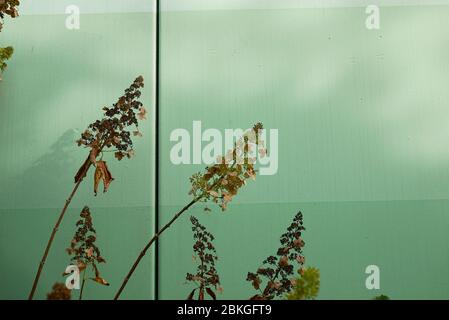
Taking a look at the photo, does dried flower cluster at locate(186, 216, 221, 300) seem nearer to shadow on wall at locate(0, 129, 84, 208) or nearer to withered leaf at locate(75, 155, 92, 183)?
withered leaf at locate(75, 155, 92, 183)

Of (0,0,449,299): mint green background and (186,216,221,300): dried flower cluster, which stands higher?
(0,0,449,299): mint green background

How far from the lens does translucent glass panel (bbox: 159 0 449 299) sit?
1.82 metres

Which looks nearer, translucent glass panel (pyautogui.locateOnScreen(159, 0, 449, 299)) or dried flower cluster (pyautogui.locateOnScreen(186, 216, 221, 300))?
dried flower cluster (pyautogui.locateOnScreen(186, 216, 221, 300))

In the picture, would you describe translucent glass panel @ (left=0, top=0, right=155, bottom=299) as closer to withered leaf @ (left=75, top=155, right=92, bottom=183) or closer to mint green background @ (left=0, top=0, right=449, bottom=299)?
mint green background @ (left=0, top=0, right=449, bottom=299)

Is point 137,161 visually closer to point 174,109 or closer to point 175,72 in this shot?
point 174,109

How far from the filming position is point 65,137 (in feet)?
6.21

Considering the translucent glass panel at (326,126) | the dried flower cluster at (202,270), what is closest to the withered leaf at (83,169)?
the dried flower cluster at (202,270)

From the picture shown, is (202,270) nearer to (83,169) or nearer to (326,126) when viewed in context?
(83,169)

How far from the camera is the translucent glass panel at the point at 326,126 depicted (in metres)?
1.82

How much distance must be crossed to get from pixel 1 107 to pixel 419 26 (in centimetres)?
149

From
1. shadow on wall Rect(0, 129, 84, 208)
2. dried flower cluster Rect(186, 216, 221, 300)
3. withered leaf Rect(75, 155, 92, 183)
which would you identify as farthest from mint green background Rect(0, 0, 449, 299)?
withered leaf Rect(75, 155, 92, 183)

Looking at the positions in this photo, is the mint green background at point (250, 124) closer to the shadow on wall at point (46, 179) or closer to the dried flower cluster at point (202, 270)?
the shadow on wall at point (46, 179)

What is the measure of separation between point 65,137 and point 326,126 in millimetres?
900
